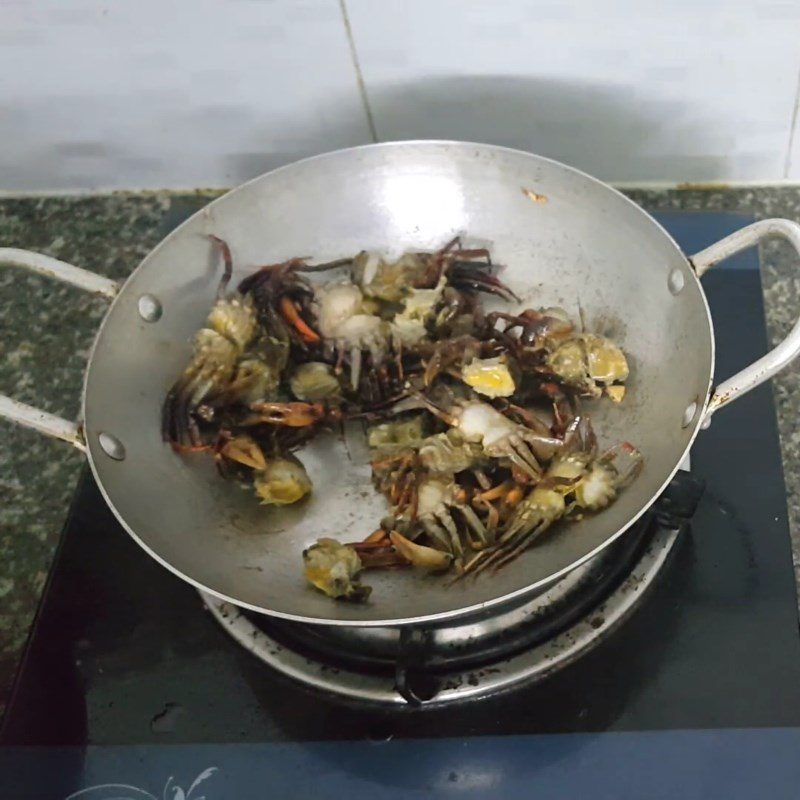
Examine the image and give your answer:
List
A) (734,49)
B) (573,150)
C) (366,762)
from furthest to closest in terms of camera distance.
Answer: (573,150) < (734,49) < (366,762)

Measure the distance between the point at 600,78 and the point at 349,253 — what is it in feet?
0.92

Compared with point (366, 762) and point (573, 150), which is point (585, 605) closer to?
point (366, 762)

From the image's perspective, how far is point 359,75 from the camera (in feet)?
2.77

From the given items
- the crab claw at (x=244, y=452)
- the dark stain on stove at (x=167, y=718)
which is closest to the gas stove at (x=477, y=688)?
the dark stain on stove at (x=167, y=718)

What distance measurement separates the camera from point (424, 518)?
0.72 m

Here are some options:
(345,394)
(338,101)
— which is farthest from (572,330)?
(338,101)

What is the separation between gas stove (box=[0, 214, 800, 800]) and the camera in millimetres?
624

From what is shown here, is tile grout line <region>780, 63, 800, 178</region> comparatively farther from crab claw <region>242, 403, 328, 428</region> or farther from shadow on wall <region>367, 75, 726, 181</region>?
crab claw <region>242, 403, 328, 428</region>

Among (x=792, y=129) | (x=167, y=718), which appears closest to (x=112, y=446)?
(x=167, y=718)

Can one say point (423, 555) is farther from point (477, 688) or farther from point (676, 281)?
point (676, 281)

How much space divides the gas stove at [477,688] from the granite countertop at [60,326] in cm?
7

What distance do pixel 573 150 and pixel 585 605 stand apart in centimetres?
46

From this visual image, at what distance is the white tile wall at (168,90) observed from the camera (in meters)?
0.81

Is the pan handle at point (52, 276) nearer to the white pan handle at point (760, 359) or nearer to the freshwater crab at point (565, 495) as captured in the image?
the freshwater crab at point (565, 495)
